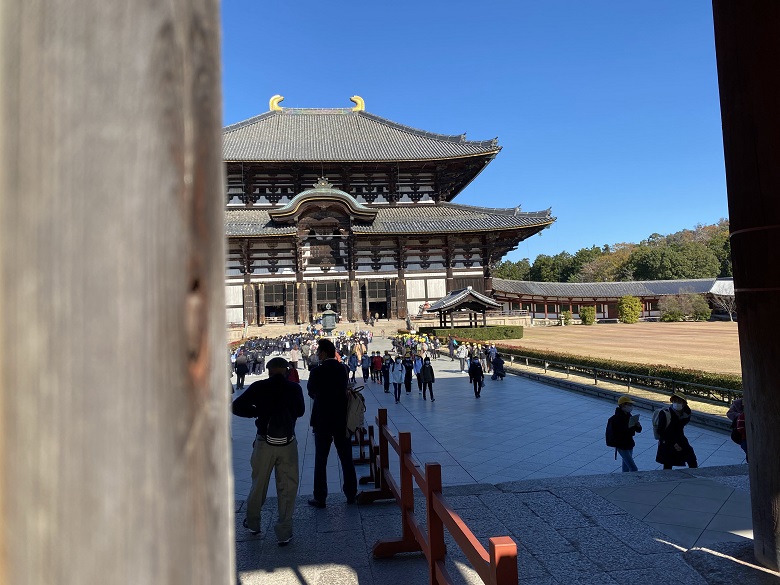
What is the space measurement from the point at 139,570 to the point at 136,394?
0.72 ft

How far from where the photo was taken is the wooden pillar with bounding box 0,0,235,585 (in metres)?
0.60

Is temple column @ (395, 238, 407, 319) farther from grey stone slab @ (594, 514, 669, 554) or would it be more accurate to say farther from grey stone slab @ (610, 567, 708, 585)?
grey stone slab @ (610, 567, 708, 585)

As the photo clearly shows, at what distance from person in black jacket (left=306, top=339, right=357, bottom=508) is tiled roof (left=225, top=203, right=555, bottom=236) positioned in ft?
79.9

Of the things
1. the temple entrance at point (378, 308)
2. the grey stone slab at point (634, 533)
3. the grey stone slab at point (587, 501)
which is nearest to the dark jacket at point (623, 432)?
the grey stone slab at point (587, 501)

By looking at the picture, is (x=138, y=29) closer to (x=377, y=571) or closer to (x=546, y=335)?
(x=377, y=571)

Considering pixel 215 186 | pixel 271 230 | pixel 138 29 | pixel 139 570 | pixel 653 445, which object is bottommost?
pixel 653 445

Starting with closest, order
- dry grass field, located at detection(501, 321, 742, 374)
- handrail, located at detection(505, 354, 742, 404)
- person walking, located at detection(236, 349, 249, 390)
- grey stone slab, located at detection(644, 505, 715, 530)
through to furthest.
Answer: grey stone slab, located at detection(644, 505, 715, 530)
handrail, located at detection(505, 354, 742, 404)
person walking, located at detection(236, 349, 249, 390)
dry grass field, located at detection(501, 321, 742, 374)

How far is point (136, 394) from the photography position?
63cm

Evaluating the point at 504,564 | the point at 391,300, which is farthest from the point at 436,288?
the point at 504,564

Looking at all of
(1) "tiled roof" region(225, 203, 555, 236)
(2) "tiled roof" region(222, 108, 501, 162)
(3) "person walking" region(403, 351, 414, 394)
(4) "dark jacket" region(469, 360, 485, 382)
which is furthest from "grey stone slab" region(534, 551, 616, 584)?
(2) "tiled roof" region(222, 108, 501, 162)

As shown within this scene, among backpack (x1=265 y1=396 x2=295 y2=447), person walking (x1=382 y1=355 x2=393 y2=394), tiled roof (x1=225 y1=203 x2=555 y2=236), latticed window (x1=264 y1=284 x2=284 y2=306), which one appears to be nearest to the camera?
backpack (x1=265 y1=396 x2=295 y2=447)

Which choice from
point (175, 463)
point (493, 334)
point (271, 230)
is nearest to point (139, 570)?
point (175, 463)

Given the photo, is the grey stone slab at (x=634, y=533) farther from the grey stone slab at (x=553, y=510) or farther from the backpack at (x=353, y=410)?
the backpack at (x=353, y=410)

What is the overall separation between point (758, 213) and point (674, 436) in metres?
3.50
